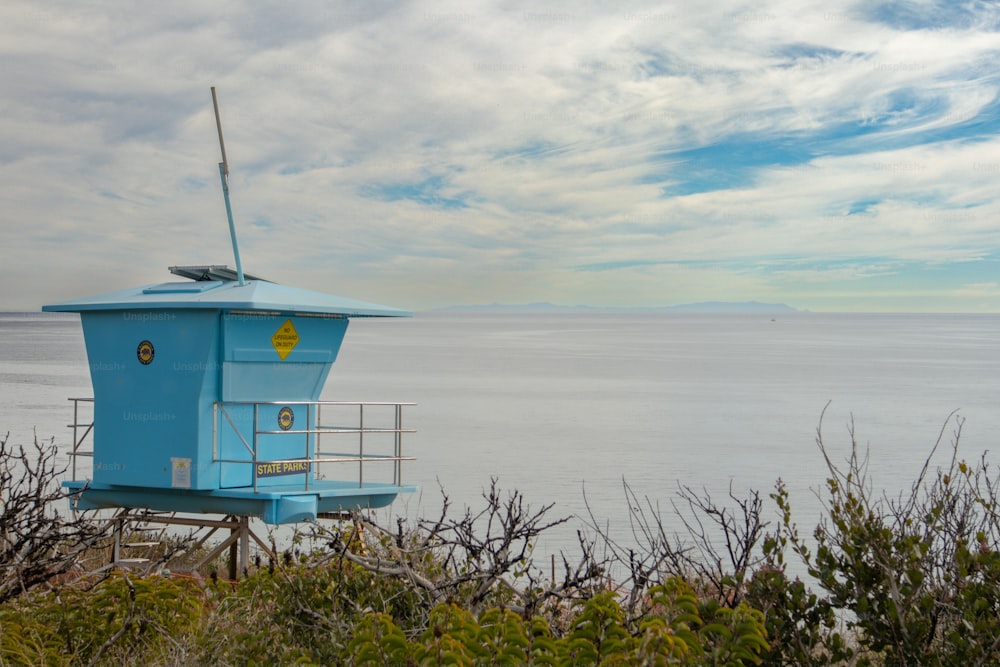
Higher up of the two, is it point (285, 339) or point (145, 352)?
point (285, 339)

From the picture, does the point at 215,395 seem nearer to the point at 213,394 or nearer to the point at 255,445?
the point at 213,394

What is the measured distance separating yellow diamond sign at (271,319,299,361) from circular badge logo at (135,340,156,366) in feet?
4.54

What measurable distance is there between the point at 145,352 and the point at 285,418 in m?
1.82

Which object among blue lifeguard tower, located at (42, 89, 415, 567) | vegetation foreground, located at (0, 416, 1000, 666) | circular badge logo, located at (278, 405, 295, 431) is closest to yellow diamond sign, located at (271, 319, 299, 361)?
blue lifeguard tower, located at (42, 89, 415, 567)

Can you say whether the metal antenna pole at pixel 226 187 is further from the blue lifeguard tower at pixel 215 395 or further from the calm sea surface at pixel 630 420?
the calm sea surface at pixel 630 420

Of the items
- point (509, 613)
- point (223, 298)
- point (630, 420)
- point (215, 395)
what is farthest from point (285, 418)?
point (630, 420)

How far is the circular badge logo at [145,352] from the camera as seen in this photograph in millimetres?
13055

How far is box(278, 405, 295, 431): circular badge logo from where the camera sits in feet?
44.8

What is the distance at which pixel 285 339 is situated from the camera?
528 inches

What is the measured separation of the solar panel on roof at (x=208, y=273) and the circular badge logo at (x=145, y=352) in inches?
50.8

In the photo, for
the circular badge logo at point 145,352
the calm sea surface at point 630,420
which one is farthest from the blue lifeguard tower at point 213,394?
the calm sea surface at point 630,420

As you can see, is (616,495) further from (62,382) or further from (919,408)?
(62,382)

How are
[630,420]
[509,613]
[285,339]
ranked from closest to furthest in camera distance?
[509,613] < [285,339] < [630,420]

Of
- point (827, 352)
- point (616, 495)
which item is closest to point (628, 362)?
point (827, 352)
